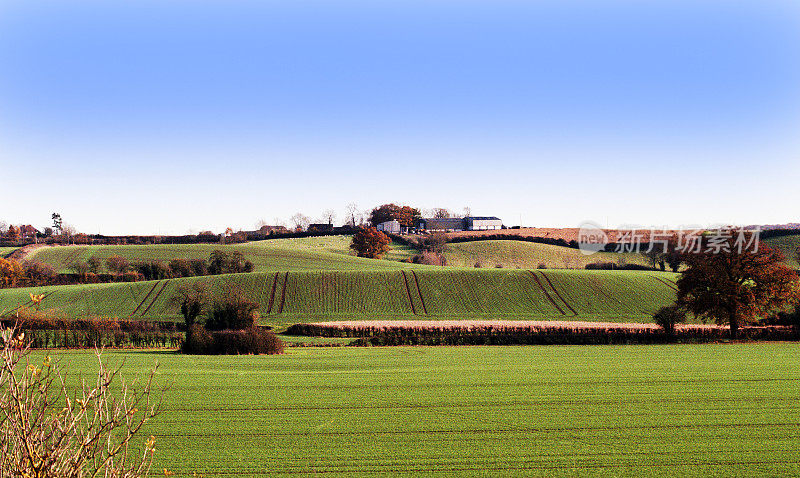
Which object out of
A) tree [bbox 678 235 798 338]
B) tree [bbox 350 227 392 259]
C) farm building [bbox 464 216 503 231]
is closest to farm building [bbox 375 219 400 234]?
farm building [bbox 464 216 503 231]

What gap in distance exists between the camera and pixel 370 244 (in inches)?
5113

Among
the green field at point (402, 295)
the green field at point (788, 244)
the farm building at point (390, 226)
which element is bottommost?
the green field at point (402, 295)

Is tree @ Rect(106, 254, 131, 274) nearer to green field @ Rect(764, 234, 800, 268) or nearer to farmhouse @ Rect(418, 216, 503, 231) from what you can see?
farmhouse @ Rect(418, 216, 503, 231)

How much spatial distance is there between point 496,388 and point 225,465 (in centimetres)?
1186

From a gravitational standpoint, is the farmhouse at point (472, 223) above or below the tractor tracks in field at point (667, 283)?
above

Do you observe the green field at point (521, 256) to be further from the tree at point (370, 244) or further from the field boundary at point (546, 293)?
the field boundary at point (546, 293)

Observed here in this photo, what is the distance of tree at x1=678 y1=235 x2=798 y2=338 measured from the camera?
48.8 m

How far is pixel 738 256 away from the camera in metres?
50.0

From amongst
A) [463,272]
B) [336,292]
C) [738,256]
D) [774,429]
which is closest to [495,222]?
[463,272]

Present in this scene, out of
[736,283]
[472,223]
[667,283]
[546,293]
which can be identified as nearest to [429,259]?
[546,293]

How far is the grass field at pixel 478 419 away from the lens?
1386cm

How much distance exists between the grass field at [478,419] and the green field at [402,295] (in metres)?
37.0

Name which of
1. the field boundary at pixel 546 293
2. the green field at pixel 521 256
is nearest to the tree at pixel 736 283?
the field boundary at pixel 546 293

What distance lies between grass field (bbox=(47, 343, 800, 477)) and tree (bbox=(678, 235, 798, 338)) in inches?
780
